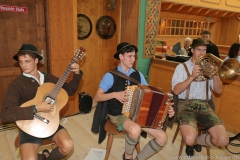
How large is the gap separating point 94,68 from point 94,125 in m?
2.26

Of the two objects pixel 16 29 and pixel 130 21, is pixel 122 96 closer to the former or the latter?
pixel 16 29

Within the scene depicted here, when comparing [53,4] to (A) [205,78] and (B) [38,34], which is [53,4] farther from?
(A) [205,78]

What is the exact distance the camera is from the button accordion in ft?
6.15

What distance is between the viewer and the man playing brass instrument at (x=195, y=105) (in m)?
2.13

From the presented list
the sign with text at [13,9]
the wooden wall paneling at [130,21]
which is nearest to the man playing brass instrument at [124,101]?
the sign with text at [13,9]

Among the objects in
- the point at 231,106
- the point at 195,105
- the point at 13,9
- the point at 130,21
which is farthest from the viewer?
the point at 130,21

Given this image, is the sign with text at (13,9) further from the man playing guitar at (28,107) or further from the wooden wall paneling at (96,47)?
the man playing guitar at (28,107)

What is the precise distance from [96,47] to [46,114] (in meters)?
2.61

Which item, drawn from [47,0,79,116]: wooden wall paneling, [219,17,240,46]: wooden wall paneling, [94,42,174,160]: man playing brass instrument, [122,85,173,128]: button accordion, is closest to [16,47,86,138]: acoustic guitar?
[94,42,174,160]: man playing brass instrument

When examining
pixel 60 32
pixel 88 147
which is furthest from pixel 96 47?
pixel 88 147

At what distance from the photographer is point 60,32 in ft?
10.4

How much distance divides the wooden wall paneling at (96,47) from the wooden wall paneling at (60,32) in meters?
0.74

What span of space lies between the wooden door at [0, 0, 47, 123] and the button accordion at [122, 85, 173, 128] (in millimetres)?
1873

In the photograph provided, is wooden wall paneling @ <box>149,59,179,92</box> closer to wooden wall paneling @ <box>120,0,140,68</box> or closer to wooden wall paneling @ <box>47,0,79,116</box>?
wooden wall paneling @ <box>120,0,140,68</box>
